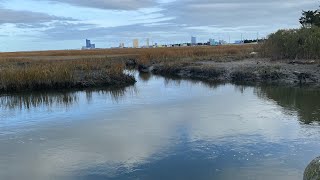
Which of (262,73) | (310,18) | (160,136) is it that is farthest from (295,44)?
(160,136)

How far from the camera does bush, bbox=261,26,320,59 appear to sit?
2544 centimetres

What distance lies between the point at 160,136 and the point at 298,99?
26.8 ft

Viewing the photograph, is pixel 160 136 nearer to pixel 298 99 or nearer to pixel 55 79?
pixel 298 99

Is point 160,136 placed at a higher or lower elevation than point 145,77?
lower

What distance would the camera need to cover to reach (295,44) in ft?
87.3

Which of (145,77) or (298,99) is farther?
(145,77)

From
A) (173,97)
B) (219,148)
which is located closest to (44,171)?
(219,148)

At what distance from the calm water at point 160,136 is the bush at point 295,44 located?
26.4 ft

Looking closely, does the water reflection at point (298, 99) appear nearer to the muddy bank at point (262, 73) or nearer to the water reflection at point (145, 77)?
the muddy bank at point (262, 73)

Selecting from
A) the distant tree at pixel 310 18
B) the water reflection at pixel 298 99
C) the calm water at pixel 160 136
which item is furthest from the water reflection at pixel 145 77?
the distant tree at pixel 310 18

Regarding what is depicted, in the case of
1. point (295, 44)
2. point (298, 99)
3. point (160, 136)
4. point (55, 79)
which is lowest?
point (160, 136)

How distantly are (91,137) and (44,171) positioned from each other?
2.80 metres

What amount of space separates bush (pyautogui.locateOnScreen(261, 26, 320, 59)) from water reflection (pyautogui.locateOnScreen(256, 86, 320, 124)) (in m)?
6.30

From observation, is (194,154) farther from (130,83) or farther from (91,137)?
(130,83)
